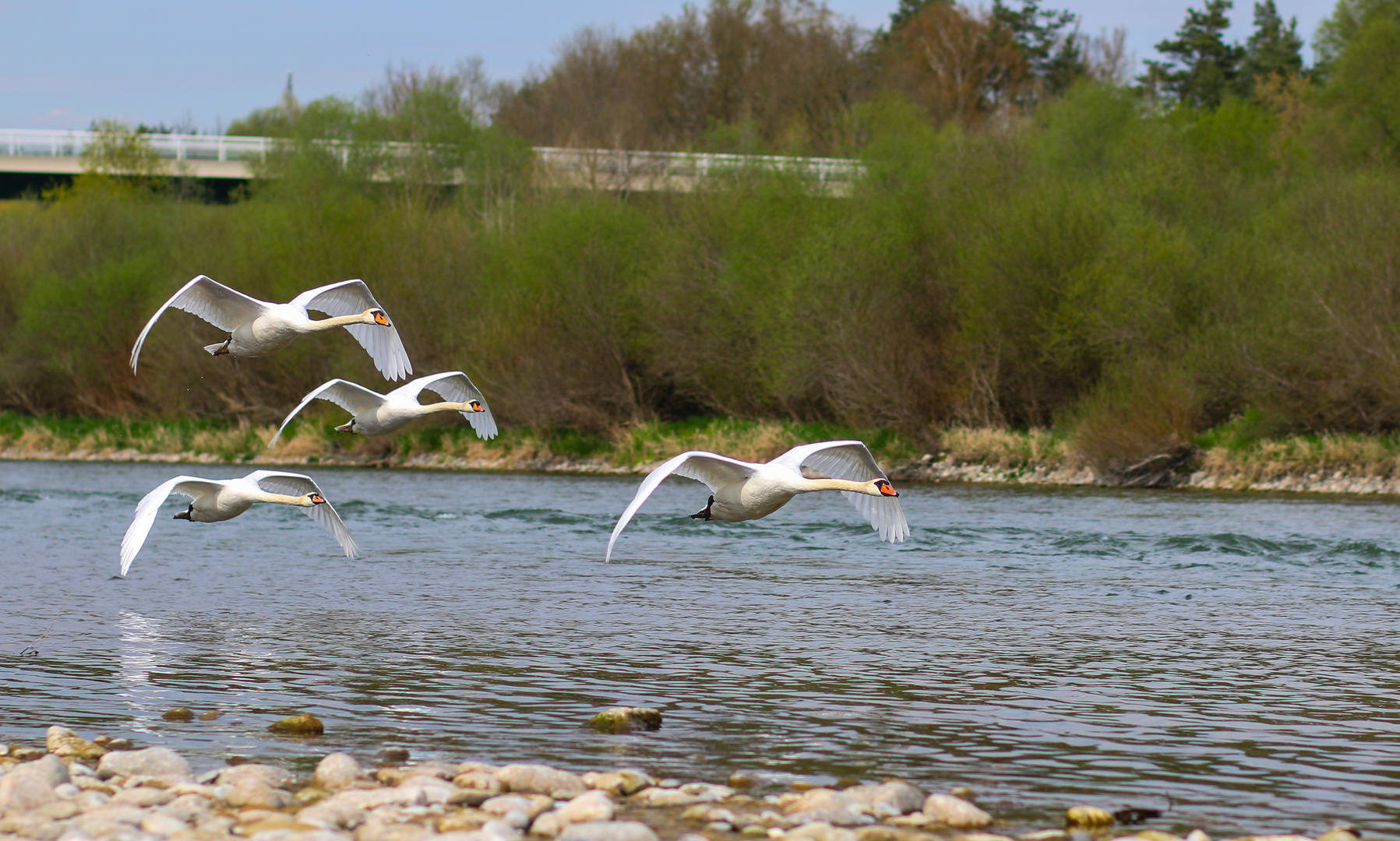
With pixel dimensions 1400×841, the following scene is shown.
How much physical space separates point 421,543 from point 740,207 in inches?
778

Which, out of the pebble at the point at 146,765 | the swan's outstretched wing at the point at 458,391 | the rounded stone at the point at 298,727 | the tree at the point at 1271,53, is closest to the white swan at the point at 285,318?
the swan's outstretched wing at the point at 458,391

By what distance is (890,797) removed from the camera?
7.65 metres

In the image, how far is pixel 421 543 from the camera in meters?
24.5

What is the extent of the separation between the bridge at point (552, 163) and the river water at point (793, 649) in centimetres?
1725

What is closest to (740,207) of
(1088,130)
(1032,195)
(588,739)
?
(1032,195)

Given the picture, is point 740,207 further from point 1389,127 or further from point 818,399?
point 1389,127

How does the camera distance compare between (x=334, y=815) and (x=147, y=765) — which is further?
(x=147, y=765)

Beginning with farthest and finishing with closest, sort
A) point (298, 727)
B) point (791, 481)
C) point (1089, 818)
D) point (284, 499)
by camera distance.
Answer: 1. point (284, 499)
2. point (791, 481)
3. point (298, 727)
4. point (1089, 818)

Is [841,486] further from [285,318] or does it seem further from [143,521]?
[143,521]

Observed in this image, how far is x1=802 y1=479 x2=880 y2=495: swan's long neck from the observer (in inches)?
474

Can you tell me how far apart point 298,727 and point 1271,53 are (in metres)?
Result: 71.5

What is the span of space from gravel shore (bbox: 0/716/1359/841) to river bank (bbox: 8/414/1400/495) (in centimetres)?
2655

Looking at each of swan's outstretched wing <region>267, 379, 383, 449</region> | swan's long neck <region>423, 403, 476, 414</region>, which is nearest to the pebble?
swan's long neck <region>423, 403, 476, 414</region>

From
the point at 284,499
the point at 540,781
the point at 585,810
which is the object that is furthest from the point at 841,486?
the point at 284,499
